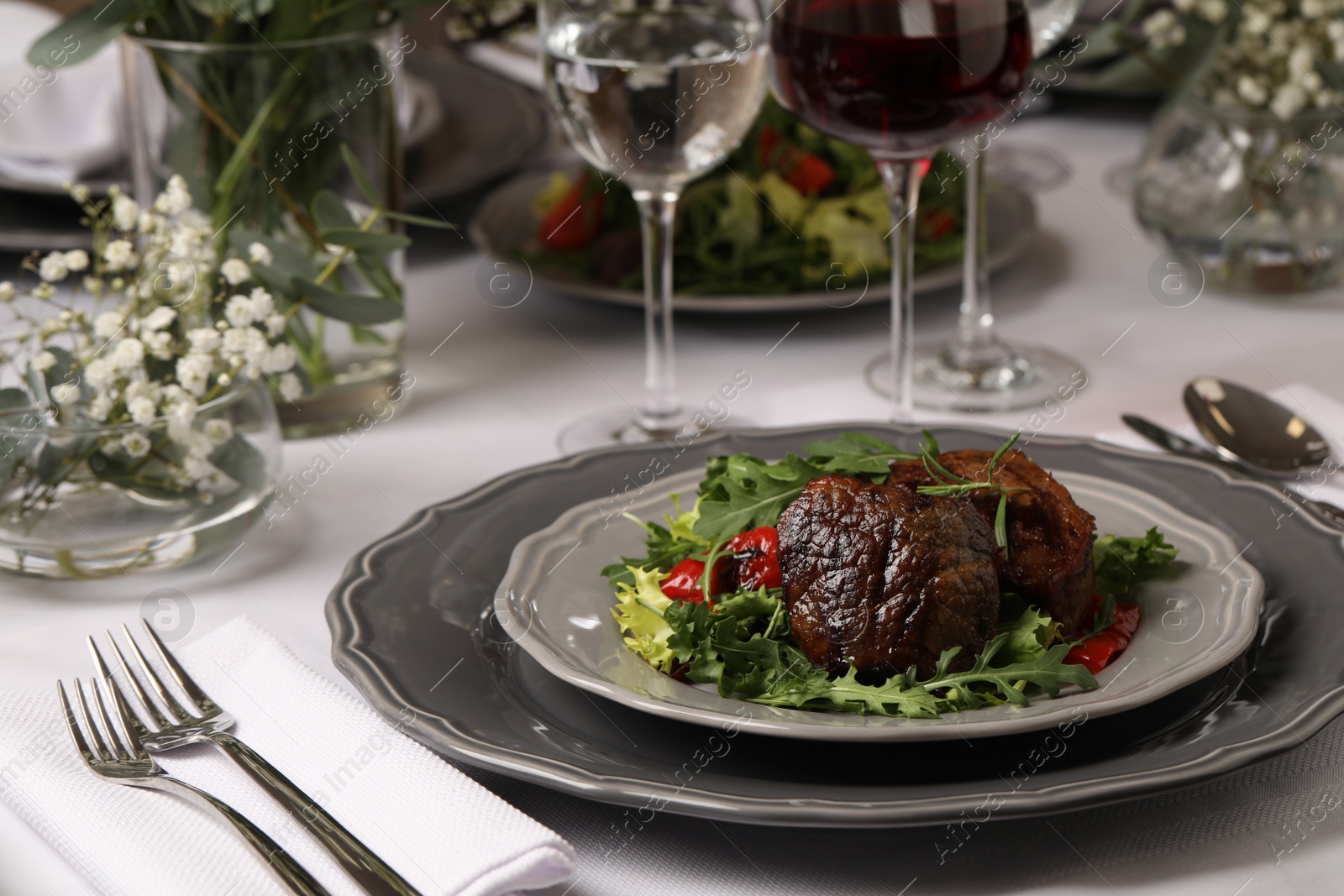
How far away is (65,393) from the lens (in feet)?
3.55

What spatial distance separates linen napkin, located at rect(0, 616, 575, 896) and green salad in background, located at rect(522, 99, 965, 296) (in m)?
0.84

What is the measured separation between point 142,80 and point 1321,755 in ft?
3.86

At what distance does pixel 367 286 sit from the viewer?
1.40m

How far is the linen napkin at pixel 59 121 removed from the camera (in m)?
1.74

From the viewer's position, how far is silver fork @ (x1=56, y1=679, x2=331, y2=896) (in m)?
0.70

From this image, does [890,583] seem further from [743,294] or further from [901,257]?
[743,294]

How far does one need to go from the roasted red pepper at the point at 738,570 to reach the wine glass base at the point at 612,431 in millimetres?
450

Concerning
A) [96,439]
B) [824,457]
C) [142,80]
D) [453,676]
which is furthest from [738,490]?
[142,80]

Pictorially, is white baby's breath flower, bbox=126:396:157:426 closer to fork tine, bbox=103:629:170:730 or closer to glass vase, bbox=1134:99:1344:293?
fork tine, bbox=103:629:170:730

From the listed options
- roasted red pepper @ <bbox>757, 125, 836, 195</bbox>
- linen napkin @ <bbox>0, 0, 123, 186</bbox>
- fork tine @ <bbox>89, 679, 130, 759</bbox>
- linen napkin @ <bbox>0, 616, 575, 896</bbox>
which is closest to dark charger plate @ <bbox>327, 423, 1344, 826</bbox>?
linen napkin @ <bbox>0, 616, 575, 896</bbox>

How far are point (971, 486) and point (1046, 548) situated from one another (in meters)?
0.06

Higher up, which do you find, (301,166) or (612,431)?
(301,166)

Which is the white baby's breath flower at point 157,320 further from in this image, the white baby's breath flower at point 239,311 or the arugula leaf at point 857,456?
the arugula leaf at point 857,456

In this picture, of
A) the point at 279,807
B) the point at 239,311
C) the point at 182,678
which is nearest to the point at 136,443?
the point at 239,311
